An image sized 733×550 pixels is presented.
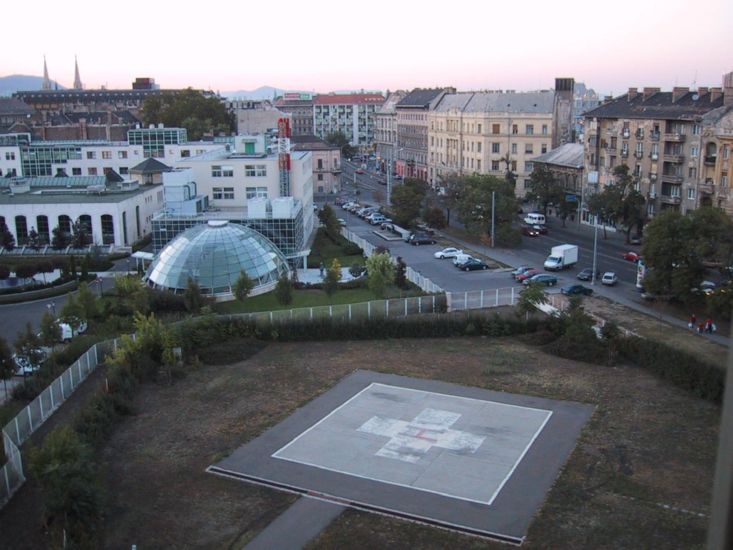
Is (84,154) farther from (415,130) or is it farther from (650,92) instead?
(650,92)

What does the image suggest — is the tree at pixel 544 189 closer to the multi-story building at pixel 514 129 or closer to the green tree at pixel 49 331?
the multi-story building at pixel 514 129

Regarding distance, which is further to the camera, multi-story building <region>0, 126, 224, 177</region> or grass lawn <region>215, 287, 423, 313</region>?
multi-story building <region>0, 126, 224, 177</region>

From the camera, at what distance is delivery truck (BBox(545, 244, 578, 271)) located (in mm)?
34281

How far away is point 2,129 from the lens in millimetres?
65125

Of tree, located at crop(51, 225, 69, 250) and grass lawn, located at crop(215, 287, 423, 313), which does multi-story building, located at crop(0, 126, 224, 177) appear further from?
grass lawn, located at crop(215, 287, 423, 313)

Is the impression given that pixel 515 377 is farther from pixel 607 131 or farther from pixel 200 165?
pixel 607 131

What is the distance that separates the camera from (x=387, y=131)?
83.9 meters

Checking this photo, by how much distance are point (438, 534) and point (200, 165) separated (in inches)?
1183

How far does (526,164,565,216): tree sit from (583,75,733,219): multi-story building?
6.54 ft

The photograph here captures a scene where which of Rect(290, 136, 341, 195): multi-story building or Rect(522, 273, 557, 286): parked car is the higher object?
Rect(290, 136, 341, 195): multi-story building

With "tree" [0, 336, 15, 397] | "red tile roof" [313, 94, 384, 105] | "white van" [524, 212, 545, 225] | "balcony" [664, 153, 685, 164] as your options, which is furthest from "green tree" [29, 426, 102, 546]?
"red tile roof" [313, 94, 384, 105]

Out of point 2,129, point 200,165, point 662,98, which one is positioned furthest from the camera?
point 2,129

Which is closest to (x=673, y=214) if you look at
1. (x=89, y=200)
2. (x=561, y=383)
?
(x=561, y=383)

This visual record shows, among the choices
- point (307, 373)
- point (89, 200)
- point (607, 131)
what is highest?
point (607, 131)
